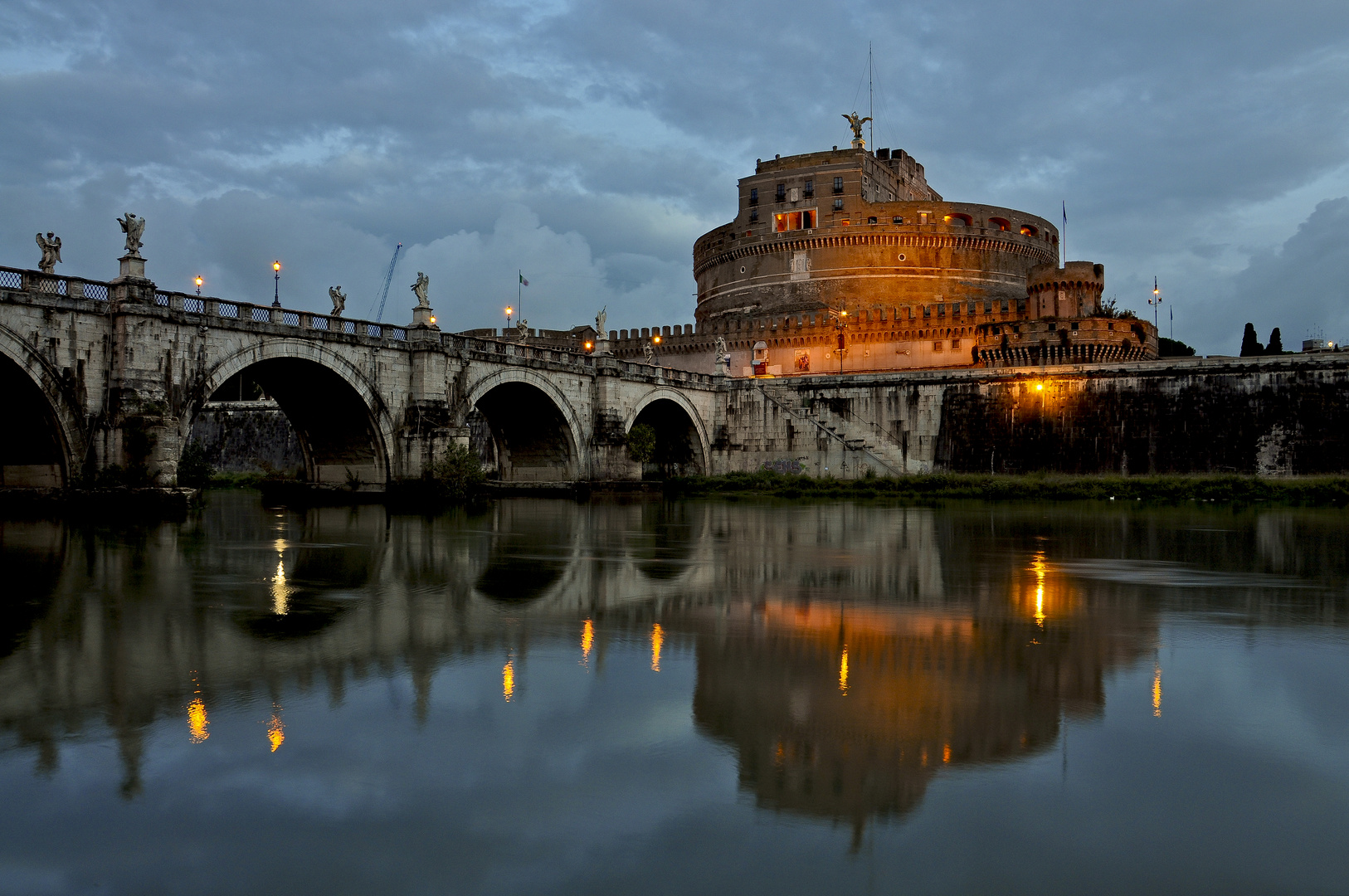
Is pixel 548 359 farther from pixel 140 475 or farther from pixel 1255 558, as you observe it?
pixel 1255 558

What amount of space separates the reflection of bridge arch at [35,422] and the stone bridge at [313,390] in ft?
0.15

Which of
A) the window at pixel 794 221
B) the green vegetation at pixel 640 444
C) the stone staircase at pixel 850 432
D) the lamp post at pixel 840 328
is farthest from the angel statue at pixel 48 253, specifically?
the window at pixel 794 221

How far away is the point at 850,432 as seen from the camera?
52.0 m

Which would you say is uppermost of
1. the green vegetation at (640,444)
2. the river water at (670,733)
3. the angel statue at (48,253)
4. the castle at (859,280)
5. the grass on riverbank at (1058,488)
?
the castle at (859,280)

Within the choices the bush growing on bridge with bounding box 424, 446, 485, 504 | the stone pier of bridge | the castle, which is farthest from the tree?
the bush growing on bridge with bounding box 424, 446, 485, 504

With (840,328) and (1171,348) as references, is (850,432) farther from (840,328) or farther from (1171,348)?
(1171,348)

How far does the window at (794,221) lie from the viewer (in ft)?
249

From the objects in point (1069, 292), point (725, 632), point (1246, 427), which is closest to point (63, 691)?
point (725, 632)

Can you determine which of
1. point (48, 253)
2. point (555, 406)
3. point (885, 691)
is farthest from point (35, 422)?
point (885, 691)

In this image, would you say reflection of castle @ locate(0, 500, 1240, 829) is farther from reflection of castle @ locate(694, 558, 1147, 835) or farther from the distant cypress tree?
the distant cypress tree

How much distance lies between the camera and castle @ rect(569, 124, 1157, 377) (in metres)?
61.9

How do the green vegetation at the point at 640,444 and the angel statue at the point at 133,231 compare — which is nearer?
the angel statue at the point at 133,231

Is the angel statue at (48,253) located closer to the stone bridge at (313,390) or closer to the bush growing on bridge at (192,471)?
the stone bridge at (313,390)

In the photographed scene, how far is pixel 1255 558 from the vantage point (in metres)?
18.4
